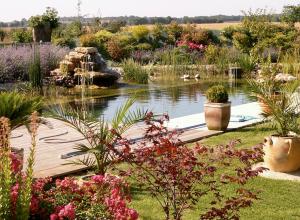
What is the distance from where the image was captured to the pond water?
1309 cm

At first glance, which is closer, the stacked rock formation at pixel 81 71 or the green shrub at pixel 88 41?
the stacked rock formation at pixel 81 71

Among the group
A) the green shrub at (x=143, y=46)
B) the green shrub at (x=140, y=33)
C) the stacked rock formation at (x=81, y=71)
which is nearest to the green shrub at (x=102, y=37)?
the green shrub at (x=143, y=46)

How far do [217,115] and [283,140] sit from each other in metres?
2.88

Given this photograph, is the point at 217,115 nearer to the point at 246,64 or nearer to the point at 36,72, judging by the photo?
the point at 36,72

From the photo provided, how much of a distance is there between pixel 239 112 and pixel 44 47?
10262 millimetres

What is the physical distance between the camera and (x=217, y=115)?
386 inches

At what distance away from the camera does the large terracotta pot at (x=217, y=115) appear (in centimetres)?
978

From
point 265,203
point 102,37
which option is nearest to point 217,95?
point 265,203

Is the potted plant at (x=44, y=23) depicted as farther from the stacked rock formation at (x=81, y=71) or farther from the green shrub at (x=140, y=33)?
the green shrub at (x=140, y=33)

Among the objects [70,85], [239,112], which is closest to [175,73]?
[70,85]

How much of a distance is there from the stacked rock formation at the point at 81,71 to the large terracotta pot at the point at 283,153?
Answer: 1160cm

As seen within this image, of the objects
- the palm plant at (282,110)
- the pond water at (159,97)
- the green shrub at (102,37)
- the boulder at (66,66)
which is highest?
the green shrub at (102,37)

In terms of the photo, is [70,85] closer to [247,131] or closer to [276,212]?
[247,131]

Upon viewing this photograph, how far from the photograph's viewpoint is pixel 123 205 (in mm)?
3400
